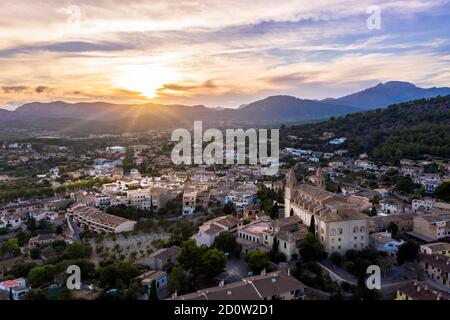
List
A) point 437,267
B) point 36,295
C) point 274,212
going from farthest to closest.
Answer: point 274,212
point 437,267
point 36,295

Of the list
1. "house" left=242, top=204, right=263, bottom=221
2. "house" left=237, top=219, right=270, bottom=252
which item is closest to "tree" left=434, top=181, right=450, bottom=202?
"house" left=242, top=204, right=263, bottom=221

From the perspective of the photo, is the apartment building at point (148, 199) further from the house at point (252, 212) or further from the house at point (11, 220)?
the house at point (11, 220)

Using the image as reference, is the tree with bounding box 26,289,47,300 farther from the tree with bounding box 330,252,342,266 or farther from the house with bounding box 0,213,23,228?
the house with bounding box 0,213,23,228

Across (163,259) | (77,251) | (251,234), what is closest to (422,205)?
(251,234)

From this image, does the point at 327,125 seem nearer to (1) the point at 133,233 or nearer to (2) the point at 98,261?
(1) the point at 133,233

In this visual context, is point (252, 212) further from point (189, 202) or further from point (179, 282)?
point (179, 282)

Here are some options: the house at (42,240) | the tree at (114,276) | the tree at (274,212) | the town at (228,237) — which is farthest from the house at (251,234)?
the house at (42,240)
